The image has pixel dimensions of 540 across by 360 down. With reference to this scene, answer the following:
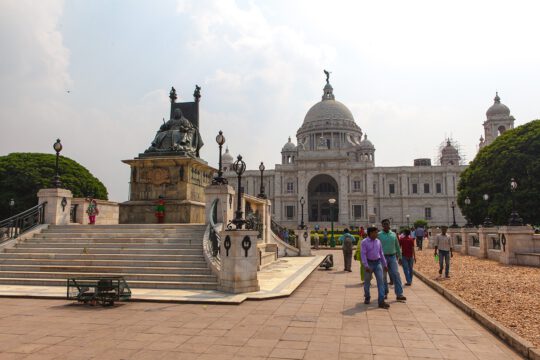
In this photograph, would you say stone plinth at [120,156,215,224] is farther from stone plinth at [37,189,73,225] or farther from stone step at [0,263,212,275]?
stone step at [0,263,212,275]

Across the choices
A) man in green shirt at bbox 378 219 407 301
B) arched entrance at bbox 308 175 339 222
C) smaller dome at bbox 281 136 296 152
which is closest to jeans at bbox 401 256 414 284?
man in green shirt at bbox 378 219 407 301

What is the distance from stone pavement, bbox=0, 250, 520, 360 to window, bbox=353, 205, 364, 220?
69.4m

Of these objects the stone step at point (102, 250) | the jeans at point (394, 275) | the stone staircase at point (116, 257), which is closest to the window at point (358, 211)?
the stone staircase at point (116, 257)

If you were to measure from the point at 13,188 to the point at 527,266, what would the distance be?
40664mm

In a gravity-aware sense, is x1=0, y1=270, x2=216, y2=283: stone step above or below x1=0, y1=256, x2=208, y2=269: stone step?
below

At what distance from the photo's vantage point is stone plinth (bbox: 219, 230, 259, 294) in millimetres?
10109

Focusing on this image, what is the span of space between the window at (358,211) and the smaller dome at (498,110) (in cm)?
2714

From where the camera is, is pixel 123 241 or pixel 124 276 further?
pixel 123 241

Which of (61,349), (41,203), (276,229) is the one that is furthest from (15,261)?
(276,229)

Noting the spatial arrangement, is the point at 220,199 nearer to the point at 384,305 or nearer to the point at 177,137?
the point at 177,137

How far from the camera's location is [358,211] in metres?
78.0

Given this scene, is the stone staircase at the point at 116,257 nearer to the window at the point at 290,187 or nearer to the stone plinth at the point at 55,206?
the stone plinth at the point at 55,206

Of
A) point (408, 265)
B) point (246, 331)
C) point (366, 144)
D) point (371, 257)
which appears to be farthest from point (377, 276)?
point (366, 144)

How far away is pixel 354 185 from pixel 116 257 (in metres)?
69.6
